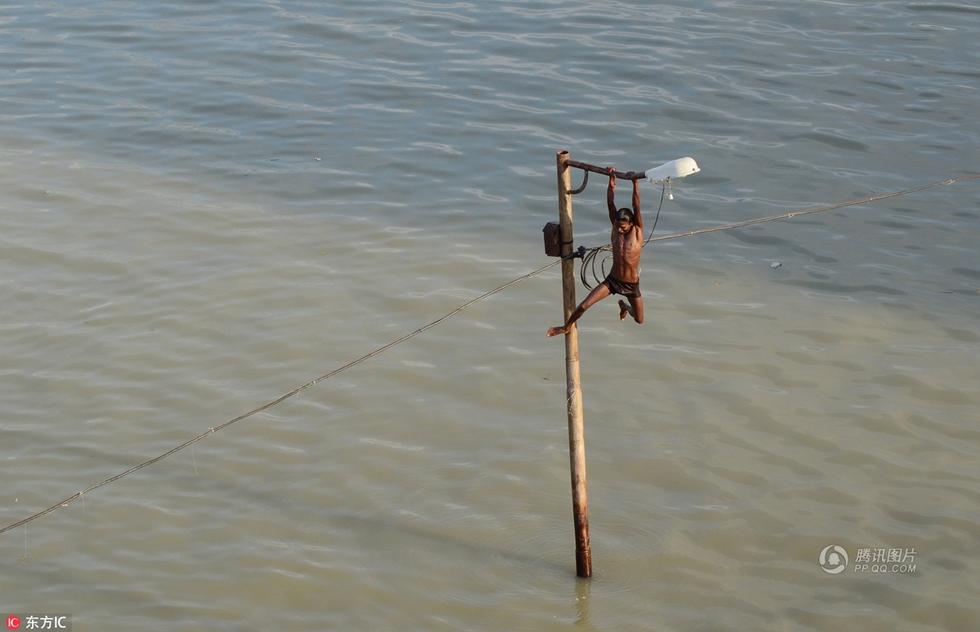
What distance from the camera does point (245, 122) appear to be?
11.9 meters

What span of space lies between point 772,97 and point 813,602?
738cm

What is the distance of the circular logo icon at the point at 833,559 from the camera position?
19.9 feet

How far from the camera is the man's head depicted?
496 cm

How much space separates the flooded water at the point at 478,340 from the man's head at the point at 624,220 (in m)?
2.00

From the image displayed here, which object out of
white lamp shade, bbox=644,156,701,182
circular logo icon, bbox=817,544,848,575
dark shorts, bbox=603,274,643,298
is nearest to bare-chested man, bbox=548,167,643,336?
dark shorts, bbox=603,274,643,298

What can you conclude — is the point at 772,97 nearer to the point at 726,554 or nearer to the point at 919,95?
the point at 919,95

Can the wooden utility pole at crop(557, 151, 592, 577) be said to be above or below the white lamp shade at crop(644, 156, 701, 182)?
below

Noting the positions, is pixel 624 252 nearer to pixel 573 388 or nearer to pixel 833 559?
pixel 573 388

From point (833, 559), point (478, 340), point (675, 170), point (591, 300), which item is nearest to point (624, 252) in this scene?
point (591, 300)

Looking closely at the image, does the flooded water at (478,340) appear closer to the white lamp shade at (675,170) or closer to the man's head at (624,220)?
the man's head at (624,220)

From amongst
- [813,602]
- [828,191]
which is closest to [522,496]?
[813,602]

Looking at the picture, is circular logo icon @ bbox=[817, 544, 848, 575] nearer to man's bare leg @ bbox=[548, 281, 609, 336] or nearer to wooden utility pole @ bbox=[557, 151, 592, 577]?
wooden utility pole @ bbox=[557, 151, 592, 577]

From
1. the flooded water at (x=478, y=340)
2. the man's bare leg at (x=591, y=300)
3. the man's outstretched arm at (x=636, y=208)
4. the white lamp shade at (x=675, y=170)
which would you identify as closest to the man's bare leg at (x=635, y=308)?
the man's bare leg at (x=591, y=300)

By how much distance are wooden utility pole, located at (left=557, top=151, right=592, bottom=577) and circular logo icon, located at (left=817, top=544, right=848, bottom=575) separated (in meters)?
1.21
